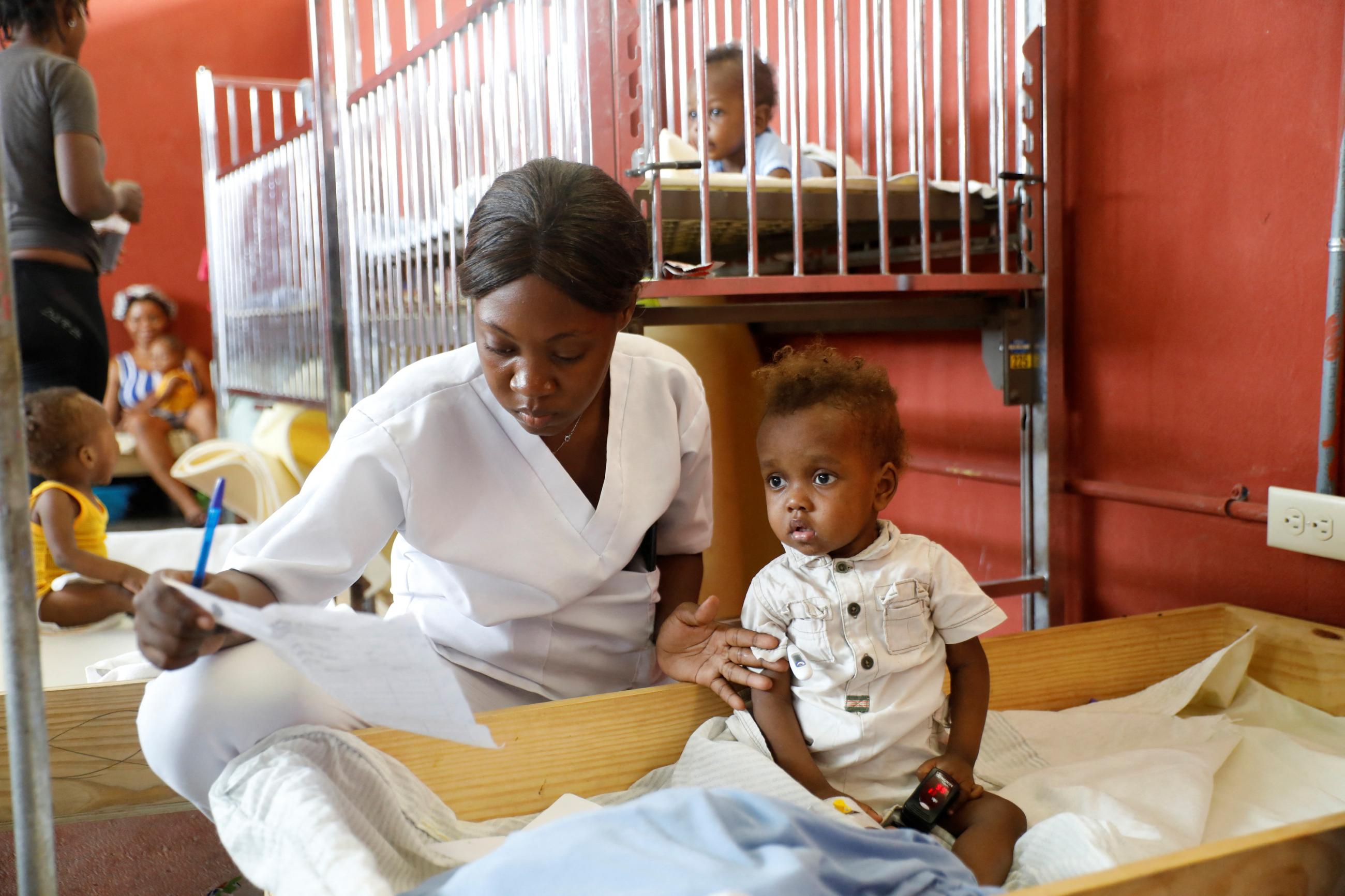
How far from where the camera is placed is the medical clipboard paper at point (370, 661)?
594 millimetres

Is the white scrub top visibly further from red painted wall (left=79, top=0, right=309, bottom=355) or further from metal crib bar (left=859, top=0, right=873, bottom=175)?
red painted wall (left=79, top=0, right=309, bottom=355)

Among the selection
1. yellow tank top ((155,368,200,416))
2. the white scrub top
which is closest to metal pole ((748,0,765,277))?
the white scrub top

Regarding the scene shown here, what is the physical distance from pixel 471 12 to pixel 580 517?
3.55 feet

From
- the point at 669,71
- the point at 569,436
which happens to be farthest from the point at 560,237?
the point at 669,71

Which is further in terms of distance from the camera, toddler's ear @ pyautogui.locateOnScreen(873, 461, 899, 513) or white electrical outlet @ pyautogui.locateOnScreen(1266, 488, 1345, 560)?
white electrical outlet @ pyautogui.locateOnScreen(1266, 488, 1345, 560)

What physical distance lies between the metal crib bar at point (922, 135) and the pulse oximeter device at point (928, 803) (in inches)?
32.6

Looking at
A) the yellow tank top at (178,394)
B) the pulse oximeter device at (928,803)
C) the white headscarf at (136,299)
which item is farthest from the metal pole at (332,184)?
the white headscarf at (136,299)

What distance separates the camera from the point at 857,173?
2.13m

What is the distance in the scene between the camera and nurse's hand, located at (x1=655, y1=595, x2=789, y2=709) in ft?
3.55

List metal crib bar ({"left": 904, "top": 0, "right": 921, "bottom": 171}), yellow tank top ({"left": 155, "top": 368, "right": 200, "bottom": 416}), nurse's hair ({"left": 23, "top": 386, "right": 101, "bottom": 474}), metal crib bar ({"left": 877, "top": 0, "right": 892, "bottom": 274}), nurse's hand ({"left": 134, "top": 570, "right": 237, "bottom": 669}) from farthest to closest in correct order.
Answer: yellow tank top ({"left": 155, "top": 368, "right": 200, "bottom": 416}) → nurse's hair ({"left": 23, "top": 386, "right": 101, "bottom": 474}) → metal crib bar ({"left": 904, "top": 0, "right": 921, "bottom": 171}) → metal crib bar ({"left": 877, "top": 0, "right": 892, "bottom": 274}) → nurse's hand ({"left": 134, "top": 570, "right": 237, "bottom": 669})

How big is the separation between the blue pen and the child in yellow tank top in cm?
153

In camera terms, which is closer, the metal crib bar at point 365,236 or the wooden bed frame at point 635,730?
the wooden bed frame at point 635,730

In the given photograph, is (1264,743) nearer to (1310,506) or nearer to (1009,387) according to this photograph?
(1310,506)

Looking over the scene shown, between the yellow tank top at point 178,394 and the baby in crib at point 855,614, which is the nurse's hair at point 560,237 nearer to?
the baby in crib at point 855,614
